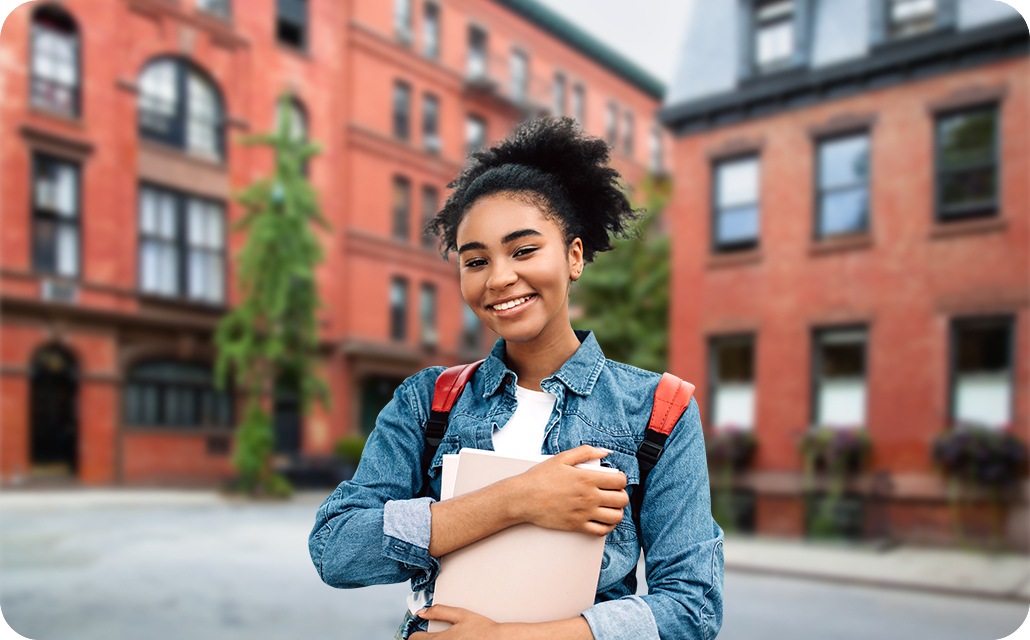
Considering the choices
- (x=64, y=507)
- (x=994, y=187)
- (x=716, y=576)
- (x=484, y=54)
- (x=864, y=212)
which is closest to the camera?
(x=716, y=576)

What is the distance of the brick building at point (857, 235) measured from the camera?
12656 millimetres

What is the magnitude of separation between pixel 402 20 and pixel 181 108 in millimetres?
7427

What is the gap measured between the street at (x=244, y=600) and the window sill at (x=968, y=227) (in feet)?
19.1

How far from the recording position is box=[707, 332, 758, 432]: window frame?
14.8 m

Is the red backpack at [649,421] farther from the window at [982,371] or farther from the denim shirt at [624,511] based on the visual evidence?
the window at [982,371]

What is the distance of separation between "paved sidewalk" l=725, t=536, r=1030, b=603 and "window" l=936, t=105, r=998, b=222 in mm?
5015

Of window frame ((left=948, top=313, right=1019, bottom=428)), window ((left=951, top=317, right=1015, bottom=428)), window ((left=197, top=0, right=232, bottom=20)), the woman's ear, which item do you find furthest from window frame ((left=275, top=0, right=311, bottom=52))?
the woman's ear

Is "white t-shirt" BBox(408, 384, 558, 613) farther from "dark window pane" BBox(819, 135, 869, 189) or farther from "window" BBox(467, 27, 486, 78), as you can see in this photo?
"window" BBox(467, 27, 486, 78)

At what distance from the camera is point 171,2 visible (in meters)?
21.7

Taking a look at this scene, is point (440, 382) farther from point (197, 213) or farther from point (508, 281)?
point (197, 213)

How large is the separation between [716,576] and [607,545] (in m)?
0.22

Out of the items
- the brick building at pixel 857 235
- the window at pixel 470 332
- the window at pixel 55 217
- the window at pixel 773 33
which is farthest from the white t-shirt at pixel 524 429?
the window at pixel 470 332

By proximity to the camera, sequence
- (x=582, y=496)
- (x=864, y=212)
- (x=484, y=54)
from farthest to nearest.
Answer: (x=484, y=54) < (x=864, y=212) < (x=582, y=496)

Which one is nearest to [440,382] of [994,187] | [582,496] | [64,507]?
[582,496]
